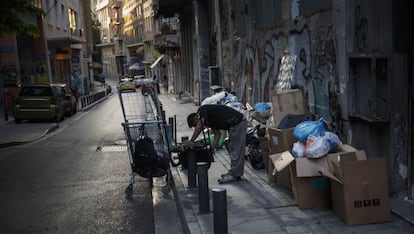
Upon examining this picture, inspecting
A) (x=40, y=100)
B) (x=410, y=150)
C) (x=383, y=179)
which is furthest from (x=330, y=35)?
(x=40, y=100)

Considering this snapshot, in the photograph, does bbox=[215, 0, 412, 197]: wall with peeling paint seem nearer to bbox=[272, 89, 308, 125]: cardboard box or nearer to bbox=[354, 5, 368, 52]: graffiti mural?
bbox=[354, 5, 368, 52]: graffiti mural

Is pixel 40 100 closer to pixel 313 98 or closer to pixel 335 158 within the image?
pixel 313 98

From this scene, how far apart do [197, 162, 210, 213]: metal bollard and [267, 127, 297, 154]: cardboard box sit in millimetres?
1407

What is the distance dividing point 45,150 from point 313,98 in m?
8.21

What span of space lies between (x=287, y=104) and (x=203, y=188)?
10.1 ft

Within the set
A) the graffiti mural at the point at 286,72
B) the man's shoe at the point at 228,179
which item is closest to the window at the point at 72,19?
the graffiti mural at the point at 286,72

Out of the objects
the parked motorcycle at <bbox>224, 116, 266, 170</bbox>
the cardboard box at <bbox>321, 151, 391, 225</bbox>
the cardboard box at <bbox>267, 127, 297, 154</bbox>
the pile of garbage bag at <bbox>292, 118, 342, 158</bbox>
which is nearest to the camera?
the cardboard box at <bbox>321, 151, 391, 225</bbox>

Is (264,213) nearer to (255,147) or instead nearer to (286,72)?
(255,147)

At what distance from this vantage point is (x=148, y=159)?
832 cm

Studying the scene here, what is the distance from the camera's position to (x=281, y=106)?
9.15 meters

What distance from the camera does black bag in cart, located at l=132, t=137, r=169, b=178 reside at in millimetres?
8320

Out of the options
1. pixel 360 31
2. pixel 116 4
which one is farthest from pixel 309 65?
pixel 116 4

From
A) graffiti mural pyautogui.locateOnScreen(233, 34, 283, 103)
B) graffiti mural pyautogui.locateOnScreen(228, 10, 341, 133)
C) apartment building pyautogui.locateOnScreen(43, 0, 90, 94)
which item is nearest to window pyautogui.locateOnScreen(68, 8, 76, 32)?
apartment building pyautogui.locateOnScreen(43, 0, 90, 94)

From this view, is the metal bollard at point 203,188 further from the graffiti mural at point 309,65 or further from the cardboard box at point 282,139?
the graffiti mural at point 309,65
